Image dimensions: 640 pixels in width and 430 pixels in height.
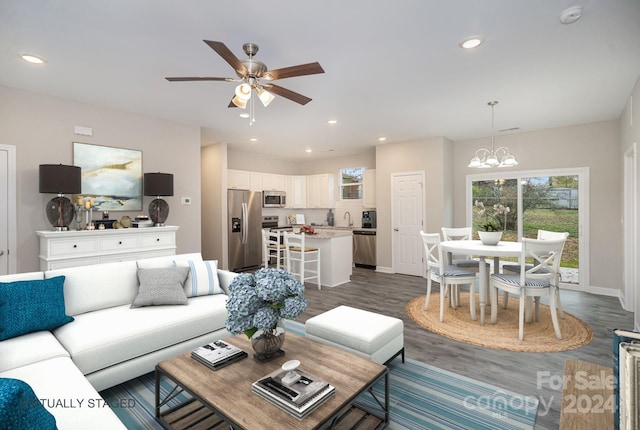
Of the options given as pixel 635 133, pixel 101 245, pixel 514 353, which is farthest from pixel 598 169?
pixel 101 245

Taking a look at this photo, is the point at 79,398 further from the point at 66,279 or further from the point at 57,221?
the point at 57,221

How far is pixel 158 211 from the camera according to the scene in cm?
455

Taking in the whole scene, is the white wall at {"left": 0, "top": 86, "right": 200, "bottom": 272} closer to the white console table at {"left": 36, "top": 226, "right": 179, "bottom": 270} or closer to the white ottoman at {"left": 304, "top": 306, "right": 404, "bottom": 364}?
the white console table at {"left": 36, "top": 226, "right": 179, "bottom": 270}

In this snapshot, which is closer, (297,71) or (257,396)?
(257,396)

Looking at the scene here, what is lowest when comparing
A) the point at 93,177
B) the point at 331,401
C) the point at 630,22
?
the point at 331,401

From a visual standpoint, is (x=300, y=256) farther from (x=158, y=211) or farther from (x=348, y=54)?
(x=348, y=54)

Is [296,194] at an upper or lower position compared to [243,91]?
lower

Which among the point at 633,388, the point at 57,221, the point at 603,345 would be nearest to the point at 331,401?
the point at 633,388

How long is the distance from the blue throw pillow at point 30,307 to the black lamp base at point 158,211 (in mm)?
2203

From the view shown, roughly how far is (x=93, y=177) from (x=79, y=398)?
351cm

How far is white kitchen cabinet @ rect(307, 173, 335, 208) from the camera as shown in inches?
322

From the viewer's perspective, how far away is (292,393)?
1.51 m

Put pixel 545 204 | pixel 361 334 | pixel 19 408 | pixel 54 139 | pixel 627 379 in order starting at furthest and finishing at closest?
pixel 545 204
pixel 54 139
pixel 361 334
pixel 627 379
pixel 19 408

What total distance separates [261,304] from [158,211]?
11.3 feet
